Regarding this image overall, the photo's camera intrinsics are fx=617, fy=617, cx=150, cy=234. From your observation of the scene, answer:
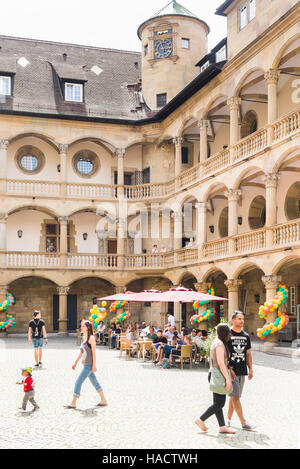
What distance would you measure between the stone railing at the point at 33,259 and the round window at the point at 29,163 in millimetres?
5393

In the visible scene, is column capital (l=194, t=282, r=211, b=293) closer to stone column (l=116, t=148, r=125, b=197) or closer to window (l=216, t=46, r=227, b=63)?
stone column (l=116, t=148, r=125, b=197)

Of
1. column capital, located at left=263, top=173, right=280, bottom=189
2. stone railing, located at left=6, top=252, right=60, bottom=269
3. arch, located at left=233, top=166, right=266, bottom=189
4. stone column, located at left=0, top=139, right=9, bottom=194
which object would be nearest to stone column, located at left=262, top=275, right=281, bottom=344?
column capital, located at left=263, top=173, right=280, bottom=189

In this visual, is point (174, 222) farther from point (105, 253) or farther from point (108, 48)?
point (108, 48)

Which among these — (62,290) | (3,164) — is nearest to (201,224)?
(62,290)

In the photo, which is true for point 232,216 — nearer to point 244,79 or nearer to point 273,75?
point 244,79

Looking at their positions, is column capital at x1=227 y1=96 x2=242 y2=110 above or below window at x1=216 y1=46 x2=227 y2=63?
below

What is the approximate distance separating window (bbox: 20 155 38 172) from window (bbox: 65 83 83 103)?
4.11m

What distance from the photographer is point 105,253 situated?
1423 inches

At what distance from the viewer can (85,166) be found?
37.2 meters

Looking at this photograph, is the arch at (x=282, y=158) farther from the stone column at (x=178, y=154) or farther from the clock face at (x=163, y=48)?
the clock face at (x=163, y=48)

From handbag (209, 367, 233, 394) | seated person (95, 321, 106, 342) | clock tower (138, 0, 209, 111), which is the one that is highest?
clock tower (138, 0, 209, 111)

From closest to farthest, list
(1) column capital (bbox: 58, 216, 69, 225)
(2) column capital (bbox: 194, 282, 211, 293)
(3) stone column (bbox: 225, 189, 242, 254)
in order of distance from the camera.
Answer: (3) stone column (bbox: 225, 189, 242, 254) < (2) column capital (bbox: 194, 282, 211, 293) < (1) column capital (bbox: 58, 216, 69, 225)

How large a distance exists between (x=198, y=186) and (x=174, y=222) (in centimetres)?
407

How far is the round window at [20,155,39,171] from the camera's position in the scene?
36281 millimetres
